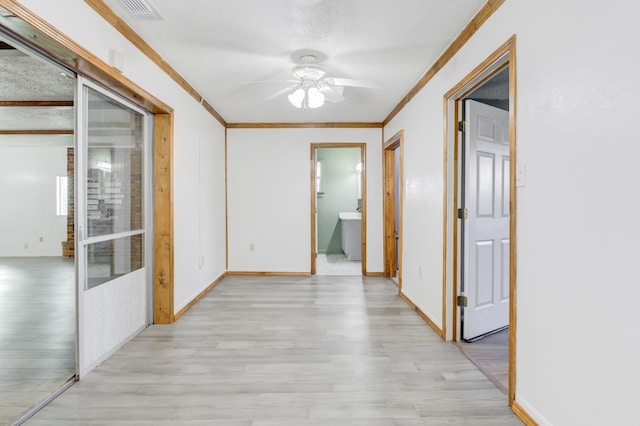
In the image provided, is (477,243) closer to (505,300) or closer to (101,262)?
(505,300)

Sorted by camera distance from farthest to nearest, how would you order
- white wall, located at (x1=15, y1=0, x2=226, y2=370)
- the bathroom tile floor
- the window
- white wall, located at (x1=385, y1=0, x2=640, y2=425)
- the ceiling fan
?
the window, the bathroom tile floor, the ceiling fan, white wall, located at (x1=15, y1=0, x2=226, y2=370), white wall, located at (x1=385, y1=0, x2=640, y2=425)

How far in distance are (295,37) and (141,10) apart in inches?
39.1

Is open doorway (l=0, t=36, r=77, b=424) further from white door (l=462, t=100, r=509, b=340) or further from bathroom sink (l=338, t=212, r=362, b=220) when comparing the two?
bathroom sink (l=338, t=212, r=362, b=220)

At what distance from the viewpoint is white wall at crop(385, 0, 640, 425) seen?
3.81ft

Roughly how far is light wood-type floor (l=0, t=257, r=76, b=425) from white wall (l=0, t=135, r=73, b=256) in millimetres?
2225

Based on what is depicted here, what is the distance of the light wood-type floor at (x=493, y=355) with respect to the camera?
84.4 inches

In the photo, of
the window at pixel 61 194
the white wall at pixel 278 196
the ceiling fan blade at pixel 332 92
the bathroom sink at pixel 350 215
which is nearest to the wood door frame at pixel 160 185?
the ceiling fan blade at pixel 332 92

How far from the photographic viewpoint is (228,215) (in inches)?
201

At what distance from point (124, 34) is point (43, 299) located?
3.21 m
